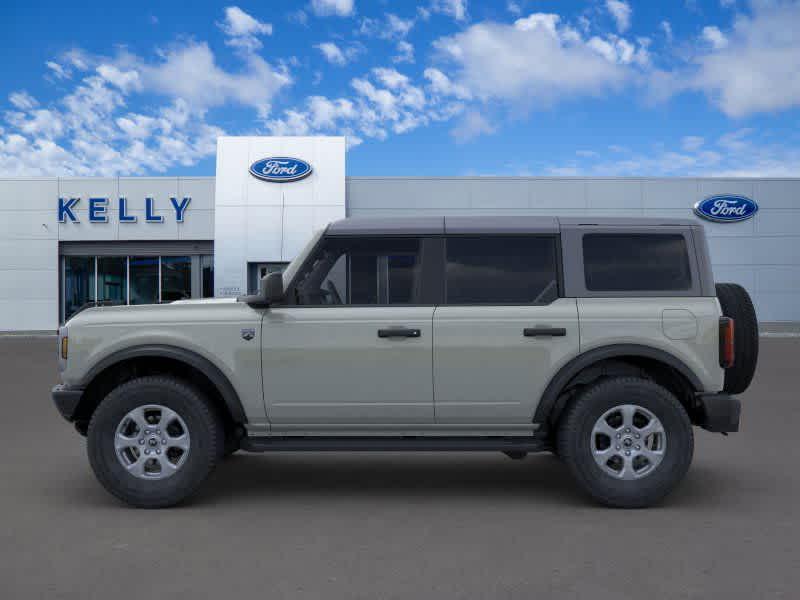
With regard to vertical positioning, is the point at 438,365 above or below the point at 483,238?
below

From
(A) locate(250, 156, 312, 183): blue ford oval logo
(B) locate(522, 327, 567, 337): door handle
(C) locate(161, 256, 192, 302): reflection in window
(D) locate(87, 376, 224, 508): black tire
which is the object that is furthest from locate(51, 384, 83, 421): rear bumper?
(C) locate(161, 256, 192, 302): reflection in window

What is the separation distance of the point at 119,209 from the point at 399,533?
2943 cm

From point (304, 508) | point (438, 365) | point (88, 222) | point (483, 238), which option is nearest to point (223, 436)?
point (304, 508)

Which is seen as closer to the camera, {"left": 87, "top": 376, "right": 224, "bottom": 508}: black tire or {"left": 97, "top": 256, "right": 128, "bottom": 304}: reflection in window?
{"left": 87, "top": 376, "right": 224, "bottom": 508}: black tire

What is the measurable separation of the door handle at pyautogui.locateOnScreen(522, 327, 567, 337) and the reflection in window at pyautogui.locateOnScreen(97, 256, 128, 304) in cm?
2959

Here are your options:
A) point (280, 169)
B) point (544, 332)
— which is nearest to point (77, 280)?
point (280, 169)

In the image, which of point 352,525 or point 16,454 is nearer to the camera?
point 352,525

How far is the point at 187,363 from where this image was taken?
16.9 ft

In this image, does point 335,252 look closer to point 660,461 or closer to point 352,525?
point 352,525

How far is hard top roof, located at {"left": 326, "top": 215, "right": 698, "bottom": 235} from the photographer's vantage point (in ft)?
17.3

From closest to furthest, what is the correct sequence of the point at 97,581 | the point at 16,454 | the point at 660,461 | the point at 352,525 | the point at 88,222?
the point at 97,581 → the point at 352,525 → the point at 660,461 → the point at 16,454 → the point at 88,222

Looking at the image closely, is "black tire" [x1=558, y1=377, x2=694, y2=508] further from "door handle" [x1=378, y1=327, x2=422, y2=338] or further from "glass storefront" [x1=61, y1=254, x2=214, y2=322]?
"glass storefront" [x1=61, y1=254, x2=214, y2=322]

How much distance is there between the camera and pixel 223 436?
17.1 feet

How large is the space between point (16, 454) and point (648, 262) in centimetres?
572
